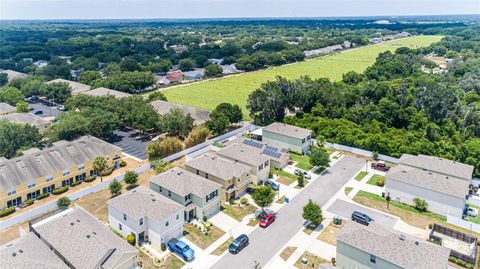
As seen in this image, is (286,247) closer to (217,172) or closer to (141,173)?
(217,172)

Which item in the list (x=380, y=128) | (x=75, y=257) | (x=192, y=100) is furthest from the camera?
(x=192, y=100)

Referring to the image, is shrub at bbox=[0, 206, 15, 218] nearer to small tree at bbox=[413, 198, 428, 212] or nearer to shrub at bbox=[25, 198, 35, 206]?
shrub at bbox=[25, 198, 35, 206]

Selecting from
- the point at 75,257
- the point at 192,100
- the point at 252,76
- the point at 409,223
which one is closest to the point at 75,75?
the point at 192,100

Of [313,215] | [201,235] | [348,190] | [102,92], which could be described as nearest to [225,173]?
[201,235]

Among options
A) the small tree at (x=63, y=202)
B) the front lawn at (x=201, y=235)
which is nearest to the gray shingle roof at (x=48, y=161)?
the small tree at (x=63, y=202)

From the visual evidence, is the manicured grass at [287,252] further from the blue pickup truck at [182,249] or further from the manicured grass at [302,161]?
the manicured grass at [302,161]

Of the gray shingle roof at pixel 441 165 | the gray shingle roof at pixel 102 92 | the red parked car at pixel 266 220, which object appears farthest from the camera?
the gray shingle roof at pixel 102 92

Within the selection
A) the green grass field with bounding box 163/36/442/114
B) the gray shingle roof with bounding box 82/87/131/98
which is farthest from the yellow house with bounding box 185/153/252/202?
the gray shingle roof with bounding box 82/87/131/98
